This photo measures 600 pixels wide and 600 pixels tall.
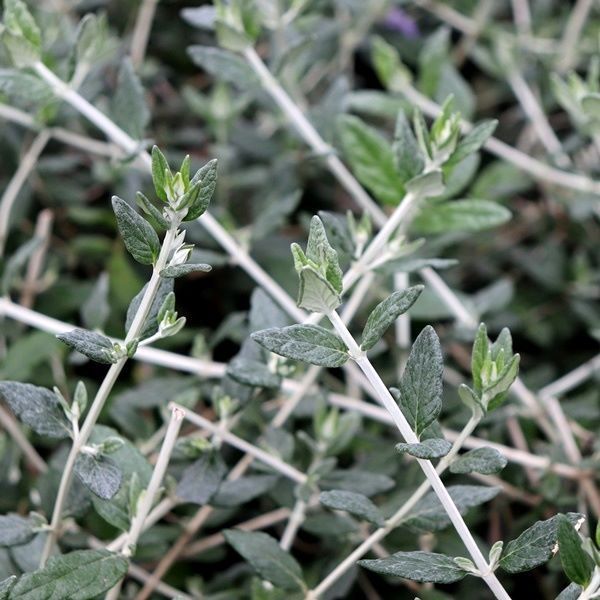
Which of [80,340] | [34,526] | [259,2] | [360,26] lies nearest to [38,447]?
[34,526]

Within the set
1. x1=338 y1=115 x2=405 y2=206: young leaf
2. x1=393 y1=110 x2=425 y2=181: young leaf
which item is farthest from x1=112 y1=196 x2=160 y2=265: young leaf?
x1=338 y1=115 x2=405 y2=206: young leaf

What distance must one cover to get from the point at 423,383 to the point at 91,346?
0.86 feet

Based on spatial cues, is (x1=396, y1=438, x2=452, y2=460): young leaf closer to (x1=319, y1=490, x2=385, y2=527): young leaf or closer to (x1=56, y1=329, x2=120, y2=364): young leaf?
(x1=319, y1=490, x2=385, y2=527): young leaf

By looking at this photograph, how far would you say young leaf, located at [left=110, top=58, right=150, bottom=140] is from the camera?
1.04 metres

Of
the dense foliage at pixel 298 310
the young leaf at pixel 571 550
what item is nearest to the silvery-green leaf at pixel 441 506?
the dense foliage at pixel 298 310

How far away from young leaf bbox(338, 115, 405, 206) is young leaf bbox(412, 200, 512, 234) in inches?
2.0

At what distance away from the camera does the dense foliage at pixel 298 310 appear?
2.31 ft

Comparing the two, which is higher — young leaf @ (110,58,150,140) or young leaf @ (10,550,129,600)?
young leaf @ (110,58,150,140)

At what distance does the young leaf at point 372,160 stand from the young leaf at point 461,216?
5 centimetres

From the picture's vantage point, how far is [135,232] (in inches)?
26.1

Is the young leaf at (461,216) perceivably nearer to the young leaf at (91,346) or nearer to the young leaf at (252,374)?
the young leaf at (252,374)

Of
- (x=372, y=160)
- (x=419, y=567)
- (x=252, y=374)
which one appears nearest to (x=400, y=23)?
(x=372, y=160)

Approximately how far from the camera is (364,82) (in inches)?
63.2

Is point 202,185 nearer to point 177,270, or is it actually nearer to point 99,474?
point 177,270
